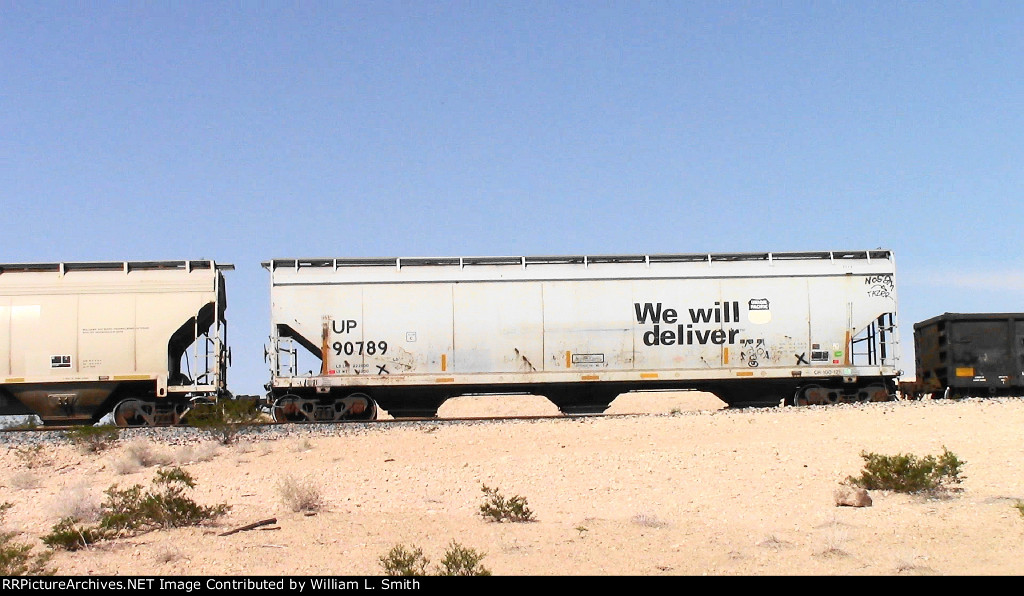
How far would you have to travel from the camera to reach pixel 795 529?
31.2 ft

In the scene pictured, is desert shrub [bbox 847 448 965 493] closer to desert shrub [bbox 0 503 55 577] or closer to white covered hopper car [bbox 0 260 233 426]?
desert shrub [bbox 0 503 55 577]

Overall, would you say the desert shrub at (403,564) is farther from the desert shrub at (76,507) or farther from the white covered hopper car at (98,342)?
the white covered hopper car at (98,342)

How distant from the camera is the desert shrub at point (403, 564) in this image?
725 cm

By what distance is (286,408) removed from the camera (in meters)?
20.6

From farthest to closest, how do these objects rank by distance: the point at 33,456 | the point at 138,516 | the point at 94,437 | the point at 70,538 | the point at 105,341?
the point at 105,341
the point at 94,437
the point at 33,456
the point at 138,516
the point at 70,538

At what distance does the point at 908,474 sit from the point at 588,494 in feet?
13.0

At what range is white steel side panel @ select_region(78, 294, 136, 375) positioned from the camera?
789 inches

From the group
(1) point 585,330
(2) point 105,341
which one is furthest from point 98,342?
(1) point 585,330

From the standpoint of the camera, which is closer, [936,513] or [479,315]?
[936,513]

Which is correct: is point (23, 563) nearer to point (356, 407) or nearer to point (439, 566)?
point (439, 566)
